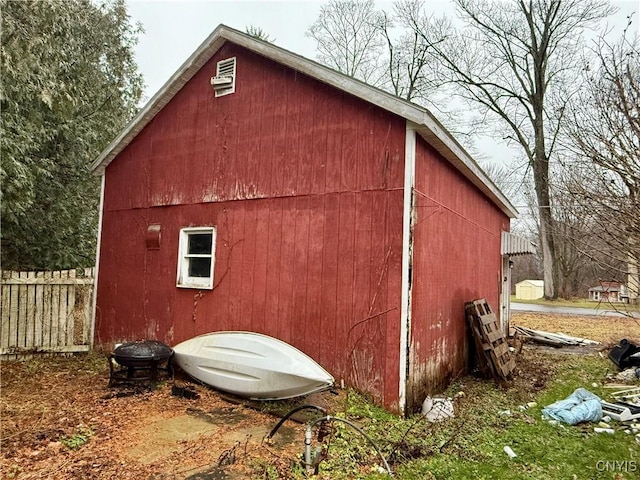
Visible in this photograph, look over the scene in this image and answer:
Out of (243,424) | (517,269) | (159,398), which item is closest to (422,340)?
(243,424)

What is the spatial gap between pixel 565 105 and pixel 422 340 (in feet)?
11.6

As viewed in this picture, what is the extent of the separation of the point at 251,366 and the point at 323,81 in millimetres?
3786

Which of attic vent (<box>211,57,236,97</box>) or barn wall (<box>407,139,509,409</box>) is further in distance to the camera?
attic vent (<box>211,57,236,97</box>)

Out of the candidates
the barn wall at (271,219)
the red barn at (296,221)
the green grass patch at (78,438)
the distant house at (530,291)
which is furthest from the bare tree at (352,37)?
the distant house at (530,291)

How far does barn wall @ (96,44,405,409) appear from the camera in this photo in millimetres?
5227

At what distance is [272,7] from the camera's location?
12.4m

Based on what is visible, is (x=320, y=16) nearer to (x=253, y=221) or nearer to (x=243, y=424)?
(x=253, y=221)

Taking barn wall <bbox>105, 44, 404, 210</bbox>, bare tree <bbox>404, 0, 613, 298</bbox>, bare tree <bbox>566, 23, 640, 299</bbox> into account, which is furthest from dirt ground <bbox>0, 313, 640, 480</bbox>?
bare tree <bbox>404, 0, 613, 298</bbox>

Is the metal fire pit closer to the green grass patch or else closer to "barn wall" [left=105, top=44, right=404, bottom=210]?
the green grass patch

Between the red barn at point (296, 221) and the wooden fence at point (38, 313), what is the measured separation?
55 centimetres

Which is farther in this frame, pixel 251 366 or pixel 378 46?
pixel 378 46

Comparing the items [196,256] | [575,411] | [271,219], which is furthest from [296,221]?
[575,411]

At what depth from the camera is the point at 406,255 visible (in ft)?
16.6

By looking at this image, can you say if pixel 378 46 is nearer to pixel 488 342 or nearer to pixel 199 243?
pixel 199 243
